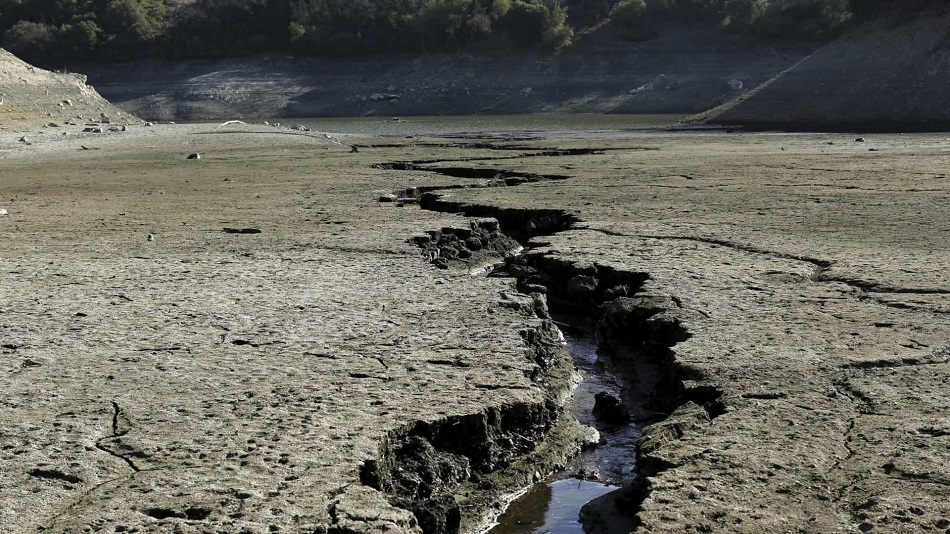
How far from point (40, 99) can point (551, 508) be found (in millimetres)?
27183

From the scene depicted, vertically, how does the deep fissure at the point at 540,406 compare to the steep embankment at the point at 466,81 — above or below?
below

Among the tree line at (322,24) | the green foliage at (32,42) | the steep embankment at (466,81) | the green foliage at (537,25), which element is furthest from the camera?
the green foliage at (32,42)

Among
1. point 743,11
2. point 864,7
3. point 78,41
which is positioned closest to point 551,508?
point 864,7

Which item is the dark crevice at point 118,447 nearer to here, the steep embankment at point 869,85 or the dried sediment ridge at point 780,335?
the dried sediment ridge at point 780,335

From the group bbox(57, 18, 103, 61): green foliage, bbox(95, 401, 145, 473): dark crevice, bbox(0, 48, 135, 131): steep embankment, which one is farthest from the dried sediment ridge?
bbox(57, 18, 103, 61): green foliage

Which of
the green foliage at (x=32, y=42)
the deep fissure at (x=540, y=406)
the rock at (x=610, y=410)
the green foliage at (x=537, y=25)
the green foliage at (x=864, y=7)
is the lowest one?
the rock at (x=610, y=410)

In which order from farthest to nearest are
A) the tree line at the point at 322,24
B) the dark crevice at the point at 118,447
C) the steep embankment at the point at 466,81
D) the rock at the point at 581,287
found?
1. the tree line at the point at 322,24
2. the steep embankment at the point at 466,81
3. the rock at the point at 581,287
4. the dark crevice at the point at 118,447

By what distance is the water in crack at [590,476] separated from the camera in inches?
119

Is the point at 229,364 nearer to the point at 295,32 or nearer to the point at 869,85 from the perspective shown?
the point at 869,85

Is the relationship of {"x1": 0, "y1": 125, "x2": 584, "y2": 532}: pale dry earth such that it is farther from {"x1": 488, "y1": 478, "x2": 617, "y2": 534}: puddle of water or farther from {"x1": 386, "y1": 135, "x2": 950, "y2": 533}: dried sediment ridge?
{"x1": 386, "y1": 135, "x2": 950, "y2": 533}: dried sediment ridge

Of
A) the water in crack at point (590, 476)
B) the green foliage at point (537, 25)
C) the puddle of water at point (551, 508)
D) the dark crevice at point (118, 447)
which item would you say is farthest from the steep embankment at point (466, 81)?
the dark crevice at point (118, 447)

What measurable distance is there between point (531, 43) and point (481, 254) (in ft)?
179

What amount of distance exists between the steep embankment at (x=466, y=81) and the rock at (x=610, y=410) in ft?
143

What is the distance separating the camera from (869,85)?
3098 cm
